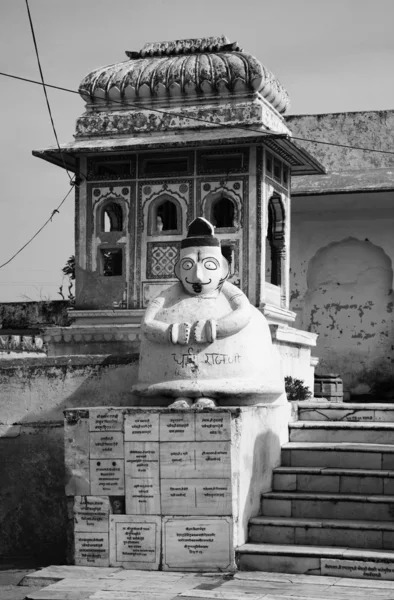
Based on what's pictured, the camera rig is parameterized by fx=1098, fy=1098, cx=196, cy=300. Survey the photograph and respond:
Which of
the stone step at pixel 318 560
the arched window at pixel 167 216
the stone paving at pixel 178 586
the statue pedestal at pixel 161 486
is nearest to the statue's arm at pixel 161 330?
the statue pedestal at pixel 161 486

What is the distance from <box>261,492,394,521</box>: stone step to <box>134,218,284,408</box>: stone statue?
2.93 feet

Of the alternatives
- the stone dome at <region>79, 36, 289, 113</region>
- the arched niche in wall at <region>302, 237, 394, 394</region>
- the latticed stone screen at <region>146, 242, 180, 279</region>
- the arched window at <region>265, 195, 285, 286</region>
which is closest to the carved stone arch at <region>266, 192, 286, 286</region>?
the arched window at <region>265, 195, 285, 286</region>

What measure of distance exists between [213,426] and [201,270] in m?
1.54

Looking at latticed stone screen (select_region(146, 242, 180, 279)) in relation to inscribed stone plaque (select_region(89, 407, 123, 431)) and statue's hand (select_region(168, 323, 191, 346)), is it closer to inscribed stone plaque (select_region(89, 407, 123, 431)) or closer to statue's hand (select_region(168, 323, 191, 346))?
statue's hand (select_region(168, 323, 191, 346))

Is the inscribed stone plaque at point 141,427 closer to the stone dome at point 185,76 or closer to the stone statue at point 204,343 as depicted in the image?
the stone statue at point 204,343

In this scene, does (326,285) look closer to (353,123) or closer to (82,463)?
(353,123)

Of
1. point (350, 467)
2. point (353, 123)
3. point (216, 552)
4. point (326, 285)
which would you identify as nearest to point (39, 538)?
point (216, 552)

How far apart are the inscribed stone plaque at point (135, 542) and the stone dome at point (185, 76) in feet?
24.1

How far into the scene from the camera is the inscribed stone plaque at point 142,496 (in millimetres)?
8883

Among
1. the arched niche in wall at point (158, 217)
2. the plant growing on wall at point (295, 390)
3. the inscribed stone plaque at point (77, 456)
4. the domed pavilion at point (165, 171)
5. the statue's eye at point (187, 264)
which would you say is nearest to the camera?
the inscribed stone plaque at point (77, 456)

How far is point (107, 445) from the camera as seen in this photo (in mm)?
9109

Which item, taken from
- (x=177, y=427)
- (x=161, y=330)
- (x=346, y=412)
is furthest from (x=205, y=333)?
(x=346, y=412)

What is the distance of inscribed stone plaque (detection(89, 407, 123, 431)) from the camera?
29.7 feet

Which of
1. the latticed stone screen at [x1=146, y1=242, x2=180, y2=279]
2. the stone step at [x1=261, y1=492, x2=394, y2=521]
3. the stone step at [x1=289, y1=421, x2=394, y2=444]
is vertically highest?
the latticed stone screen at [x1=146, y1=242, x2=180, y2=279]
